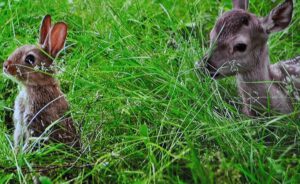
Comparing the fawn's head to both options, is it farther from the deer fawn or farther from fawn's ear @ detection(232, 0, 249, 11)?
fawn's ear @ detection(232, 0, 249, 11)

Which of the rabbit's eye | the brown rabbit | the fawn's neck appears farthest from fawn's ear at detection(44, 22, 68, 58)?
the fawn's neck

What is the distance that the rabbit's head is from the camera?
15.4 ft

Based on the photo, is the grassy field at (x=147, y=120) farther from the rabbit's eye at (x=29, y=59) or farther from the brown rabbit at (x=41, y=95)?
the rabbit's eye at (x=29, y=59)

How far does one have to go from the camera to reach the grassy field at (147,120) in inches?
155

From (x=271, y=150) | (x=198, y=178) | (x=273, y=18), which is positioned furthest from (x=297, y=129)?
(x=273, y=18)

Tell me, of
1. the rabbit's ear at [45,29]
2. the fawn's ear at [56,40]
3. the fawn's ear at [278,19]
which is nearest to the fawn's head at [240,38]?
the fawn's ear at [278,19]

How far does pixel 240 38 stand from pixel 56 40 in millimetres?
1152

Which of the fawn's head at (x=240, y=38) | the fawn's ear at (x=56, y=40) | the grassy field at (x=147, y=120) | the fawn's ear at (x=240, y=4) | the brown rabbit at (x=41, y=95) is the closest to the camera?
the grassy field at (x=147, y=120)

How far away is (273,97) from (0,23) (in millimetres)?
2279

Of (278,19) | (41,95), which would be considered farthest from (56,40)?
(278,19)

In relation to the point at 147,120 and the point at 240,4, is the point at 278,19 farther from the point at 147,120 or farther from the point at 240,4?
the point at 147,120

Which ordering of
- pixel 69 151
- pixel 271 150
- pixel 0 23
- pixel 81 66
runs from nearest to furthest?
1. pixel 271 150
2. pixel 69 151
3. pixel 81 66
4. pixel 0 23

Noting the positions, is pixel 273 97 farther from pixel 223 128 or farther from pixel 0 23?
pixel 0 23

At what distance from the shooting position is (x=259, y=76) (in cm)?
512
